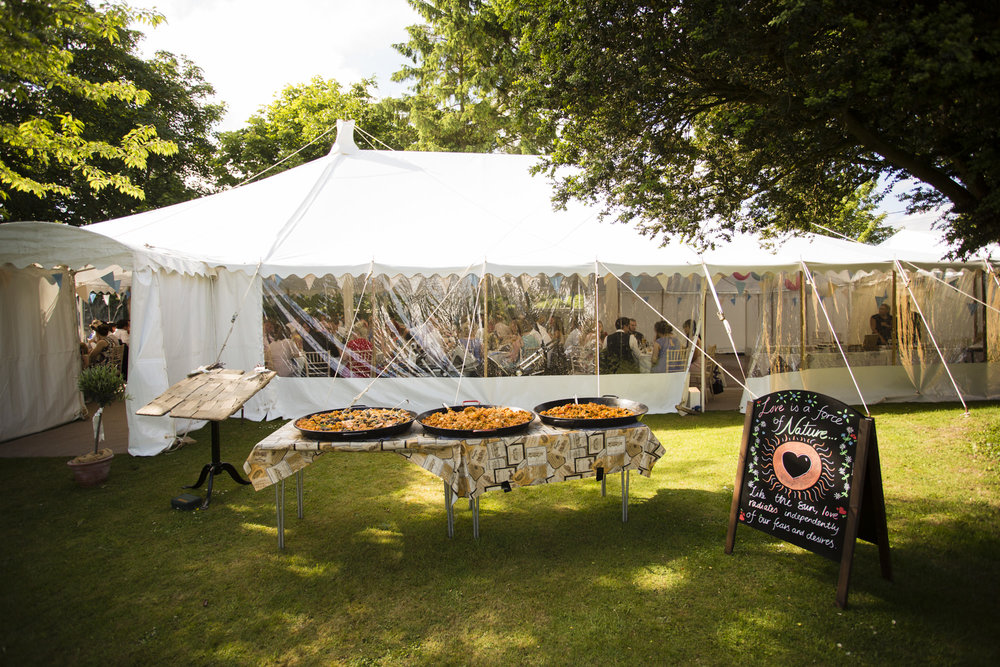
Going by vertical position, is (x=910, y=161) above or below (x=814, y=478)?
above

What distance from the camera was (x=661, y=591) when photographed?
309cm

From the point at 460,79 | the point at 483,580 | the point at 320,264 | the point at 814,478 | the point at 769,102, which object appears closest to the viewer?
the point at 814,478

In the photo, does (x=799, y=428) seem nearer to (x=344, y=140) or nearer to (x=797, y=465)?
(x=797, y=465)

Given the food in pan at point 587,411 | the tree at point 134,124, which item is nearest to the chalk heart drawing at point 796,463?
the food in pan at point 587,411

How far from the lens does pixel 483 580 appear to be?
3252 mm

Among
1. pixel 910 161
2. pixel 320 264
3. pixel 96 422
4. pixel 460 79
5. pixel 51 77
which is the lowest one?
pixel 96 422

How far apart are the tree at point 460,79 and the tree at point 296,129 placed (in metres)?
4.11

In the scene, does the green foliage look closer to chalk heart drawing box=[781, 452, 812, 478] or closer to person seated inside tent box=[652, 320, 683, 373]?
chalk heart drawing box=[781, 452, 812, 478]

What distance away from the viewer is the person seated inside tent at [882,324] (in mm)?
9094

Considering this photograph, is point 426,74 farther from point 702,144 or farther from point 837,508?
point 837,508

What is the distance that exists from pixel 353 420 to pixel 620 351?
5.16 m

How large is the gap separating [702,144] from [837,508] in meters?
3.35

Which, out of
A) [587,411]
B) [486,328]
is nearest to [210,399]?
[587,411]

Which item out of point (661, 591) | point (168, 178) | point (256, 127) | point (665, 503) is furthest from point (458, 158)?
point (256, 127)
